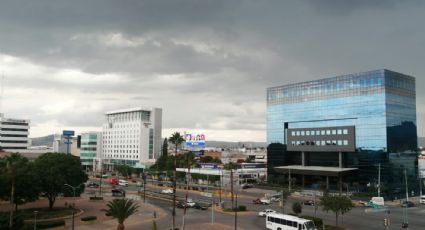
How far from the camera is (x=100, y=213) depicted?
3371 inches

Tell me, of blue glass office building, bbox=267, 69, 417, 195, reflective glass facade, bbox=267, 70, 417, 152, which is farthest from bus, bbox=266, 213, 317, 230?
reflective glass facade, bbox=267, 70, 417, 152

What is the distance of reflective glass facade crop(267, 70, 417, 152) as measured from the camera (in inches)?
4993

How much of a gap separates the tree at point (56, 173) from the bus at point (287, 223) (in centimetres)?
4724

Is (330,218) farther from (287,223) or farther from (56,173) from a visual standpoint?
(56,173)

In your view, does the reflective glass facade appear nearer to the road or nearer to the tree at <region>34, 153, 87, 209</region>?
the road

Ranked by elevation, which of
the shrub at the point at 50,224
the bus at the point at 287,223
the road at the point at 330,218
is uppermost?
the bus at the point at 287,223

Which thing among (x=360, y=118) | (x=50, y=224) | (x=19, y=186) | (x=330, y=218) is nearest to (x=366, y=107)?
(x=360, y=118)

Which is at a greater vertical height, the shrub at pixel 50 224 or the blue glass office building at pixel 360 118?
the blue glass office building at pixel 360 118

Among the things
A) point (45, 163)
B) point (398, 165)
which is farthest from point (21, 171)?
point (398, 165)

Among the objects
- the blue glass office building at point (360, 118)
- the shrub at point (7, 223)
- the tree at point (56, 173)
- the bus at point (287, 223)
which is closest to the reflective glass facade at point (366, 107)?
the blue glass office building at point (360, 118)

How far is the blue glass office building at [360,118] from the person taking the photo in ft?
415

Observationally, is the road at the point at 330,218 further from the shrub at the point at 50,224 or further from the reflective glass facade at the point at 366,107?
the reflective glass facade at the point at 366,107

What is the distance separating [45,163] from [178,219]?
3521 centimetres

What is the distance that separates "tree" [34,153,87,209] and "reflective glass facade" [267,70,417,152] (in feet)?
292
